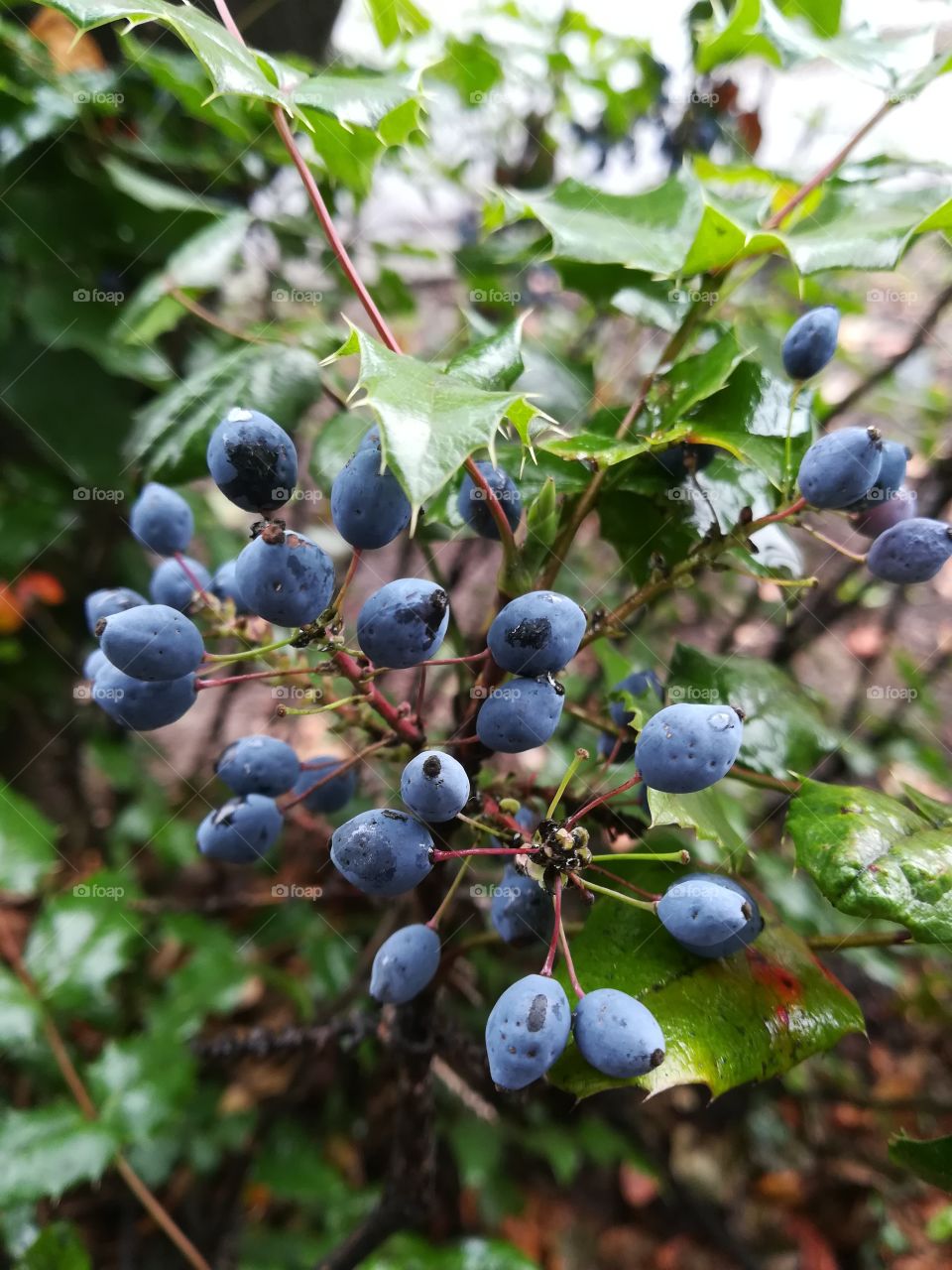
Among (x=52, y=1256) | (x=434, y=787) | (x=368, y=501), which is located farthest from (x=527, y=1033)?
(x=52, y=1256)

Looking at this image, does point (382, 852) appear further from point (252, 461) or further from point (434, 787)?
point (252, 461)

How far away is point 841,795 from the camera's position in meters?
0.68

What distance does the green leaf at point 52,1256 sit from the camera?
1034 millimetres

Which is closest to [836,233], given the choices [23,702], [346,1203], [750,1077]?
[750,1077]

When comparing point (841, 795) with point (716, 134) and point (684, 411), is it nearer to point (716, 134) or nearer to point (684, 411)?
point (684, 411)

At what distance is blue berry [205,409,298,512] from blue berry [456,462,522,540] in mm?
165

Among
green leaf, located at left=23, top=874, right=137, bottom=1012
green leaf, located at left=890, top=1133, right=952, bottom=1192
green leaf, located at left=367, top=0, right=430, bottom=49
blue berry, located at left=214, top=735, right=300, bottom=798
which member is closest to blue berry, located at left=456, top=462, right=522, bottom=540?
blue berry, located at left=214, top=735, right=300, bottom=798

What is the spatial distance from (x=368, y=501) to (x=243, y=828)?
36 centimetres

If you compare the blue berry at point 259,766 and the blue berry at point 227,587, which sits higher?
the blue berry at point 227,587

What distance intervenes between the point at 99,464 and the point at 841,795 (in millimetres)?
1504

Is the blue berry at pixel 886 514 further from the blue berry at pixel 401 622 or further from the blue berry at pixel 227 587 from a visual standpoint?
the blue berry at pixel 227 587

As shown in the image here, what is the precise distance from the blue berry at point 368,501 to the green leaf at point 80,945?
107 cm

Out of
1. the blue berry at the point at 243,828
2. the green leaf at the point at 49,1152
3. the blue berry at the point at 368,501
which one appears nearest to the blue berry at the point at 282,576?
the blue berry at the point at 368,501

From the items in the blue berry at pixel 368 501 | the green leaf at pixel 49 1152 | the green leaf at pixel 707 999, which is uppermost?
the blue berry at pixel 368 501
